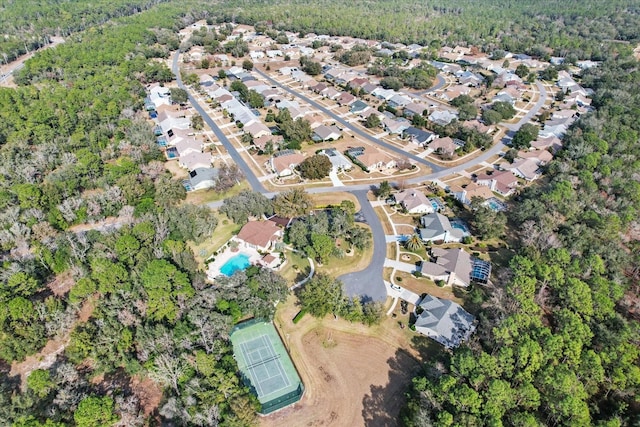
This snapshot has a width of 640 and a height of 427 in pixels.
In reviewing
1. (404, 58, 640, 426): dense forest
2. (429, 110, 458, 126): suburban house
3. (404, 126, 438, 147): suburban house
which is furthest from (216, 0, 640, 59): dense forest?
(404, 58, 640, 426): dense forest

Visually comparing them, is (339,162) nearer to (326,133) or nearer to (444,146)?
(326,133)

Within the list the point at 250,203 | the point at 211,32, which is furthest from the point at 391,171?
the point at 211,32

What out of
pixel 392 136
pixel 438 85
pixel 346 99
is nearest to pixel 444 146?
pixel 392 136

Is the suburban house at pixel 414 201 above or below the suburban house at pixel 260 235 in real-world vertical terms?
below

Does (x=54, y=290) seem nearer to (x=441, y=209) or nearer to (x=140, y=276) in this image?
(x=140, y=276)

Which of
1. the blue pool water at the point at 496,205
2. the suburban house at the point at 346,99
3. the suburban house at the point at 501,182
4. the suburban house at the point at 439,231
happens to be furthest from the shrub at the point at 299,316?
the suburban house at the point at 346,99

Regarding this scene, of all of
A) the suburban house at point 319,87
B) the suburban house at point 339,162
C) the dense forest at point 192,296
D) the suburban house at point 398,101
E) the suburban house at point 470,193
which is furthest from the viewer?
the suburban house at point 319,87

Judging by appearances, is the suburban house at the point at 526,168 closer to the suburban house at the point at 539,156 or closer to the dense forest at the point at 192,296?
the suburban house at the point at 539,156
